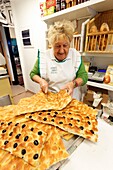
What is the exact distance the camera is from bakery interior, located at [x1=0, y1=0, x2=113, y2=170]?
0.55 meters

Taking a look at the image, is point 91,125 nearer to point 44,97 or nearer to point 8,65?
point 44,97

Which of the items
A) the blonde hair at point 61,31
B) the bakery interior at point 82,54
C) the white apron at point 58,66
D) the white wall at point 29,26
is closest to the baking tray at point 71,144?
the bakery interior at point 82,54

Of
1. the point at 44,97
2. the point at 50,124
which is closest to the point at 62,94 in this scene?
the point at 44,97

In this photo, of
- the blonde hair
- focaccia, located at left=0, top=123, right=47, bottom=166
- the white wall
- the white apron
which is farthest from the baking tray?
the white wall

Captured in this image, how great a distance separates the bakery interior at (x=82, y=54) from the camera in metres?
0.55

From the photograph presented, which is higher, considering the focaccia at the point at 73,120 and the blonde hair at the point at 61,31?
the blonde hair at the point at 61,31

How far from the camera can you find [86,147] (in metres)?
0.58

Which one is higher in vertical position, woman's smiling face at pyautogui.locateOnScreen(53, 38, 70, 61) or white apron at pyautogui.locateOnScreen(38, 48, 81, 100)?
woman's smiling face at pyautogui.locateOnScreen(53, 38, 70, 61)

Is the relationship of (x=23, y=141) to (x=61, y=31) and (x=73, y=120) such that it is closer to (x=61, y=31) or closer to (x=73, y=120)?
(x=73, y=120)

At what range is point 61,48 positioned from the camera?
1.01m

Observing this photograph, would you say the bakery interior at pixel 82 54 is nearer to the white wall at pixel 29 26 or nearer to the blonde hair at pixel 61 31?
the white wall at pixel 29 26

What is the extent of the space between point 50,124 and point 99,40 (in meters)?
1.16

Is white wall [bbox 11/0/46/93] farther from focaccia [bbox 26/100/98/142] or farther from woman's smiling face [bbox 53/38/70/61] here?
focaccia [bbox 26/100/98/142]

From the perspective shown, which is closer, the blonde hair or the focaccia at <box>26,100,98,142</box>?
the focaccia at <box>26,100,98,142</box>
